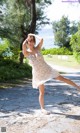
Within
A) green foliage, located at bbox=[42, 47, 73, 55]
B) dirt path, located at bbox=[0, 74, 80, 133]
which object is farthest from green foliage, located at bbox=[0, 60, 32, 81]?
green foliage, located at bbox=[42, 47, 73, 55]

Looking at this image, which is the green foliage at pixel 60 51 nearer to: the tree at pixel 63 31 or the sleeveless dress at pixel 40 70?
the tree at pixel 63 31

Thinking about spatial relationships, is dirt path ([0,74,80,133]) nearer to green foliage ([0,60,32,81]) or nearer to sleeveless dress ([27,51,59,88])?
sleeveless dress ([27,51,59,88])

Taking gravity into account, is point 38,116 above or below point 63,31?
below

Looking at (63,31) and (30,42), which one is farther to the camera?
(63,31)

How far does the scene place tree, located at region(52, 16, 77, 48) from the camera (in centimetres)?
8131

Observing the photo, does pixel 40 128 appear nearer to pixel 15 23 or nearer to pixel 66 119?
pixel 66 119

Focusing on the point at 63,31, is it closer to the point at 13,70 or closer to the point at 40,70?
the point at 13,70

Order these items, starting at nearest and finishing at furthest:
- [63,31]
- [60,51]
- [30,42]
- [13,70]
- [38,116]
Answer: [38,116] → [30,42] → [13,70] → [60,51] → [63,31]

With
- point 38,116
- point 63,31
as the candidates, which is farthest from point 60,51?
point 38,116

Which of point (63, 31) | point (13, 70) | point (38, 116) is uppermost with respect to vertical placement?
point (63, 31)

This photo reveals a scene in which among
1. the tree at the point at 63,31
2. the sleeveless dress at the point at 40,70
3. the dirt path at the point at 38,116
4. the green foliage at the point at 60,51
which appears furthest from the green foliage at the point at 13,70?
the tree at the point at 63,31

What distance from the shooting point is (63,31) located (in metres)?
86.7

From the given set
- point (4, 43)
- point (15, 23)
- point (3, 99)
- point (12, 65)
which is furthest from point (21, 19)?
point (3, 99)

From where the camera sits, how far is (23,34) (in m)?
27.5
